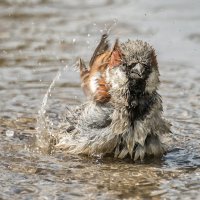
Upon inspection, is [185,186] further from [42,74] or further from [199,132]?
[42,74]

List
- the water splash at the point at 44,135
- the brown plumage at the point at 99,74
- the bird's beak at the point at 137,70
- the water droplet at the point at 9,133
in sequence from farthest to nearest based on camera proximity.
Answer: the water droplet at the point at 9,133 < the water splash at the point at 44,135 < the brown plumage at the point at 99,74 < the bird's beak at the point at 137,70

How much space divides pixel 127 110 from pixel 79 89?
2.15 metres

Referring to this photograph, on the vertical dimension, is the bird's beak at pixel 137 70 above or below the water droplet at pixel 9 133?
above

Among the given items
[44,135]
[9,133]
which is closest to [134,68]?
[44,135]

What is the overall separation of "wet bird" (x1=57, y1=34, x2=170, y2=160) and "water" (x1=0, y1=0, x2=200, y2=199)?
115mm

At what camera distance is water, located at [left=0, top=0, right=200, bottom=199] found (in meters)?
4.80

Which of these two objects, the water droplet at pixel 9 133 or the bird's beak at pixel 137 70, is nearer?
the bird's beak at pixel 137 70

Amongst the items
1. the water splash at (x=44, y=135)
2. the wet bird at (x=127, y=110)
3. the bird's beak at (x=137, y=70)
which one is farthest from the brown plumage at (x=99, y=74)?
the water splash at (x=44, y=135)

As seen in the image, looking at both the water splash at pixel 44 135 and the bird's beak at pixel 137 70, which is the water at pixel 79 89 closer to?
the water splash at pixel 44 135

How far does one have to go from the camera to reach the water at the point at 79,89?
4801 mm

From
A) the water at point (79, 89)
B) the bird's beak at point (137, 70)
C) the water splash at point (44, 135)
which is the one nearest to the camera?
the water at point (79, 89)

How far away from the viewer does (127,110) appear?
530 centimetres

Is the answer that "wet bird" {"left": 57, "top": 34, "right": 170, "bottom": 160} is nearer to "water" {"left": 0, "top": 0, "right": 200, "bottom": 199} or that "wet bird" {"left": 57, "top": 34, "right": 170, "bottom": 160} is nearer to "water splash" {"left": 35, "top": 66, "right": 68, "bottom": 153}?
"water" {"left": 0, "top": 0, "right": 200, "bottom": 199}

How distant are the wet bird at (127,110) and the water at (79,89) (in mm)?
115
